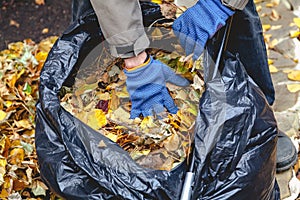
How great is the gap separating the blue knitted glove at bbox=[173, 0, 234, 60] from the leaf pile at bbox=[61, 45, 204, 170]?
4.6 inches

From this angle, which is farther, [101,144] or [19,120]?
[19,120]

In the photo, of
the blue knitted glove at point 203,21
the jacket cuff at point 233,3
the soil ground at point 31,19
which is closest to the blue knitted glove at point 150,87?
the blue knitted glove at point 203,21

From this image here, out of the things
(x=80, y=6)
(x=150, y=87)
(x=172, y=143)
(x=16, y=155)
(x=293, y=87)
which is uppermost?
(x=80, y=6)

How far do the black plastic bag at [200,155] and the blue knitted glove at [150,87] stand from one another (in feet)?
0.58

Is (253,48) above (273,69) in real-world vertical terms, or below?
above

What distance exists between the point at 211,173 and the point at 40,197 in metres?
0.75

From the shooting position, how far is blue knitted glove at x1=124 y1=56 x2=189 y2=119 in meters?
1.38

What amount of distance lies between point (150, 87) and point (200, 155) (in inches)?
10.7

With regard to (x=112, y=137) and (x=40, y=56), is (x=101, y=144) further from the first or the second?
(x=40, y=56)

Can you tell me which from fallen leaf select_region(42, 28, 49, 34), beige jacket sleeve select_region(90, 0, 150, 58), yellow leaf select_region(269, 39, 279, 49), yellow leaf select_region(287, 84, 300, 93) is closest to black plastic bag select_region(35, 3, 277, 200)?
beige jacket sleeve select_region(90, 0, 150, 58)

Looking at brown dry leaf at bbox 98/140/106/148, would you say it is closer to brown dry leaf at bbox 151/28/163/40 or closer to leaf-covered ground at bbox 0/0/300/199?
leaf-covered ground at bbox 0/0/300/199

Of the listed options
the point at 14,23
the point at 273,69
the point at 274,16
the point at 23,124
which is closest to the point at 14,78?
the point at 23,124

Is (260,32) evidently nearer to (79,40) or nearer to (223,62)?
(223,62)

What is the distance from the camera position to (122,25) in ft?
4.28
